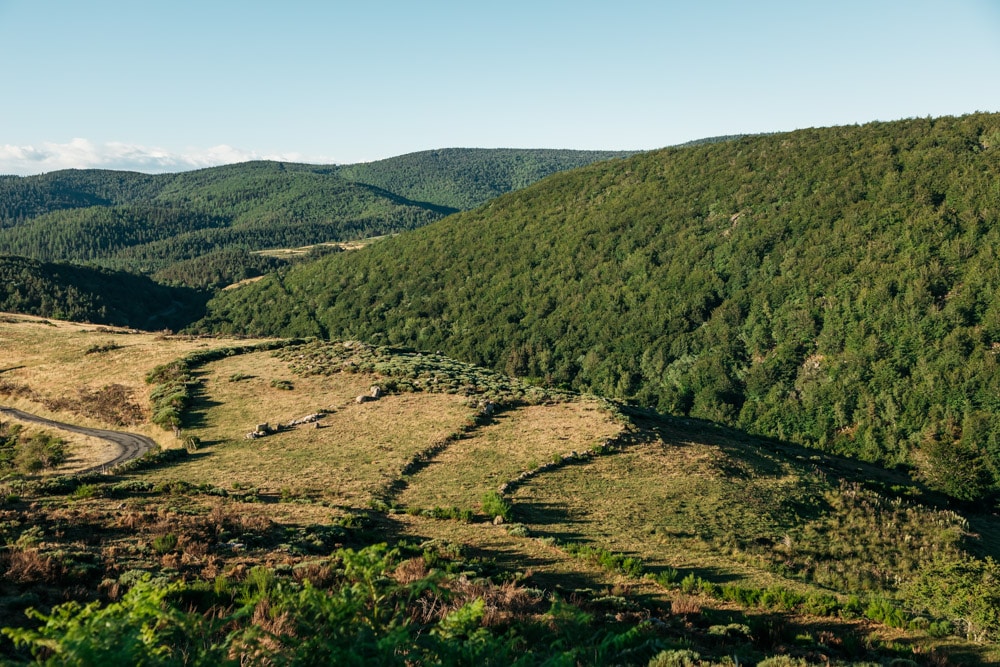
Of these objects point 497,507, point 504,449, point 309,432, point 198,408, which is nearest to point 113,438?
point 198,408

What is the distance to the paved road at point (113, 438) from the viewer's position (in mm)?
31078

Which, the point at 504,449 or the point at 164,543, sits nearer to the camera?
the point at 164,543

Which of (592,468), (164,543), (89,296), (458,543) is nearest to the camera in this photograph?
(164,543)

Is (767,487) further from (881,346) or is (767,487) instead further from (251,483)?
(881,346)

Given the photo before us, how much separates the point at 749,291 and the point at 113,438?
4032 inches

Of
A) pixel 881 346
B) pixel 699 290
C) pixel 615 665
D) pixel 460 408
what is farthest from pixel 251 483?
pixel 699 290

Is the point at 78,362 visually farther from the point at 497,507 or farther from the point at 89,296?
the point at 89,296

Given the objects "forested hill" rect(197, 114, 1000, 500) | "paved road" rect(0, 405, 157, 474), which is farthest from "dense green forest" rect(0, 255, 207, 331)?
"paved road" rect(0, 405, 157, 474)

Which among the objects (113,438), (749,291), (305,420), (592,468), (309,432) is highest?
(749,291)

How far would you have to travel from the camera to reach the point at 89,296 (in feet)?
488

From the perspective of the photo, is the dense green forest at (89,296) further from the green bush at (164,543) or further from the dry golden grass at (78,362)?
the green bush at (164,543)

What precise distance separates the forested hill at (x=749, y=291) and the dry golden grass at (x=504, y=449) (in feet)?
110

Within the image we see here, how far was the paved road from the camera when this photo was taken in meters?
31.1

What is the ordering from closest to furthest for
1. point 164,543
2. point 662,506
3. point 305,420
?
point 164,543 < point 662,506 < point 305,420
